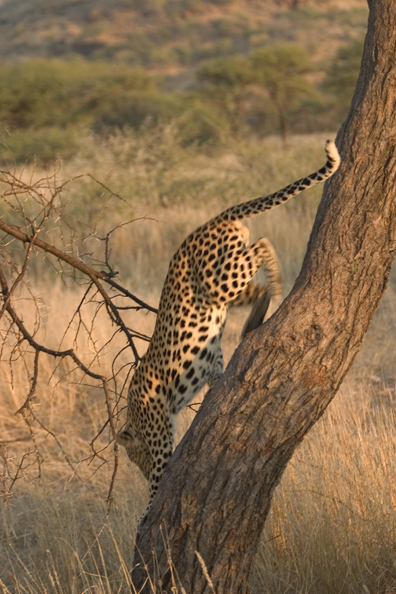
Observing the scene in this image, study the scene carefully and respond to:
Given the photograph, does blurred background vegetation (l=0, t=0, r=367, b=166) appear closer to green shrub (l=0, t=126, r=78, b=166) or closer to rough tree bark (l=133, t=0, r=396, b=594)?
green shrub (l=0, t=126, r=78, b=166)

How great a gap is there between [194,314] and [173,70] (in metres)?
47.3

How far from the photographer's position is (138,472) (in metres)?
5.01

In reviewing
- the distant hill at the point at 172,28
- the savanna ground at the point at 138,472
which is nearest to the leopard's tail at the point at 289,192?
the savanna ground at the point at 138,472

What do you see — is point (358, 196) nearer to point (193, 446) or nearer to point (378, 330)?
point (193, 446)

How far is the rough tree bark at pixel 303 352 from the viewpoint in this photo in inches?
111

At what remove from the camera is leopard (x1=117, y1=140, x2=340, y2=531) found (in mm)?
3381

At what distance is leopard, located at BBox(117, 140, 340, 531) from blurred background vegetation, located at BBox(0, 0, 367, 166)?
99 cm

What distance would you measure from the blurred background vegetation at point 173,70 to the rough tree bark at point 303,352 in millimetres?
1286

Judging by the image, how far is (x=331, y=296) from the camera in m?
2.84

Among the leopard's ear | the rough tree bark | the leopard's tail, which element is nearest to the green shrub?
the leopard's ear

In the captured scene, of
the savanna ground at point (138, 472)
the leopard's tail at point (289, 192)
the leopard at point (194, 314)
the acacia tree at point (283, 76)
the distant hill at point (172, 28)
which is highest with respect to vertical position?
the distant hill at point (172, 28)

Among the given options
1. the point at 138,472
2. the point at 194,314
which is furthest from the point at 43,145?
the point at 194,314

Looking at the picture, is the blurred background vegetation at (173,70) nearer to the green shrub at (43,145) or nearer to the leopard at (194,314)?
the green shrub at (43,145)

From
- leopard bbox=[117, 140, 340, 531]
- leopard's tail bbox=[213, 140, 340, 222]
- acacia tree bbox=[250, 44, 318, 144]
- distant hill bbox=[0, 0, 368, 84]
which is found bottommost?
leopard bbox=[117, 140, 340, 531]
